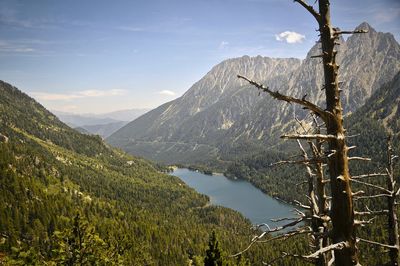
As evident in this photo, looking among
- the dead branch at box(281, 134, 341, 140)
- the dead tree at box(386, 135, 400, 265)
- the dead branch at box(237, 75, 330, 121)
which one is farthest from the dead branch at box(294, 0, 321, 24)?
the dead tree at box(386, 135, 400, 265)

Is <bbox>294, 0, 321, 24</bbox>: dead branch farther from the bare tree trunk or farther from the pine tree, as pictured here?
the pine tree

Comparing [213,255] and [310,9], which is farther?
[213,255]

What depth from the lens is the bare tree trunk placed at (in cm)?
870

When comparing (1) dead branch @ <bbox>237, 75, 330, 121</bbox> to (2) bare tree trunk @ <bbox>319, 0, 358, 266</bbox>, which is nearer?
(1) dead branch @ <bbox>237, 75, 330, 121</bbox>

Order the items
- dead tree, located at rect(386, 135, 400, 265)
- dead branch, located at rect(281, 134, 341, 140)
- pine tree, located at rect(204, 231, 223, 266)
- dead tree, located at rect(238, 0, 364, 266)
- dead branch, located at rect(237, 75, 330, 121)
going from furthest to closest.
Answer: pine tree, located at rect(204, 231, 223, 266)
dead tree, located at rect(386, 135, 400, 265)
dead tree, located at rect(238, 0, 364, 266)
dead branch, located at rect(237, 75, 330, 121)
dead branch, located at rect(281, 134, 341, 140)

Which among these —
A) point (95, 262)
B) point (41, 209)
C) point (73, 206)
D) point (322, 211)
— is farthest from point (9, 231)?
point (322, 211)

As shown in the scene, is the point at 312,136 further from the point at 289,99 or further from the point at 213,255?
the point at 213,255

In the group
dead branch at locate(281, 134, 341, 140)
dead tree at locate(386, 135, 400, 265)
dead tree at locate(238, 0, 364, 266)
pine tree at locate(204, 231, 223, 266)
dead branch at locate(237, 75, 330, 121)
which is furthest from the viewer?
pine tree at locate(204, 231, 223, 266)

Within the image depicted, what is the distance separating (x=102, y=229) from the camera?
171625 millimetres

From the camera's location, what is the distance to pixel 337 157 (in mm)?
8789

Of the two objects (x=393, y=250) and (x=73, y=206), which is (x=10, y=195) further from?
(x=393, y=250)

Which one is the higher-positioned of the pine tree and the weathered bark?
the weathered bark

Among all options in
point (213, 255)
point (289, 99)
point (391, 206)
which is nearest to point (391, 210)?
point (391, 206)

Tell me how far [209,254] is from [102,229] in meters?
133
